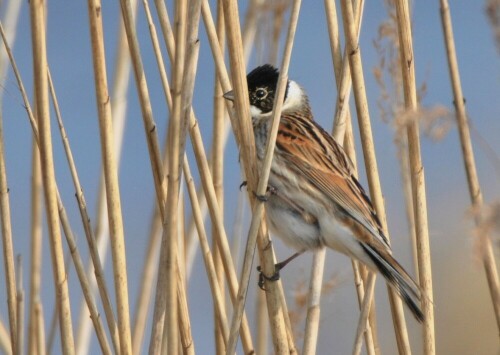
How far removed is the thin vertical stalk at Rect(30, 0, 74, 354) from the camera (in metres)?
2.50

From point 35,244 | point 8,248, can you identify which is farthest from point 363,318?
point 35,244

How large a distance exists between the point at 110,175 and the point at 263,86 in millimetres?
983

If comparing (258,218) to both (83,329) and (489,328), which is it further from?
(489,328)

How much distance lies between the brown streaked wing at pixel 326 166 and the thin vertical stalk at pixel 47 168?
0.85m

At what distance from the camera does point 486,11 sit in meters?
2.02

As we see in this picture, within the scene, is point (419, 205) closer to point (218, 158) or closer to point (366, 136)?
point (366, 136)

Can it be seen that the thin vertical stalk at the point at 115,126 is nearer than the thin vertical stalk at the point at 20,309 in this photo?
No

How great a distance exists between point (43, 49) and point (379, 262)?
1167 mm

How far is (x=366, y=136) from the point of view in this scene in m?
2.88

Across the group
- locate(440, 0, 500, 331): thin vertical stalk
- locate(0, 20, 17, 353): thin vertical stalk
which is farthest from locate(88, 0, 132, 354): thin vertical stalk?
locate(440, 0, 500, 331): thin vertical stalk

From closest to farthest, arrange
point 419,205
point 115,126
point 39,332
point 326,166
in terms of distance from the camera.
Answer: point 419,205 → point 326,166 → point 39,332 → point 115,126

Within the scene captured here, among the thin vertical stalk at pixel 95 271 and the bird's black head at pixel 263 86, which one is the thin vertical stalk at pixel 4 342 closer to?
the thin vertical stalk at pixel 95 271

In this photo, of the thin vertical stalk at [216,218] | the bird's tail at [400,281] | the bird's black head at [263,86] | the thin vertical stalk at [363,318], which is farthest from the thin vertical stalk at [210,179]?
the bird's black head at [263,86]

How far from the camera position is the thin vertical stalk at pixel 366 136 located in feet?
9.14
